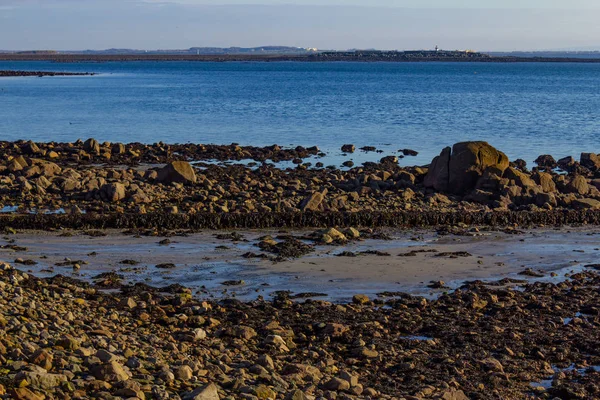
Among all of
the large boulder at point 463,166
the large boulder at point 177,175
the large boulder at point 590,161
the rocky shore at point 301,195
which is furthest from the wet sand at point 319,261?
the large boulder at point 590,161

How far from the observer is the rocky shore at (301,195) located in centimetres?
1934

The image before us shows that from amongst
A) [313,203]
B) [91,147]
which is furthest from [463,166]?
[91,147]

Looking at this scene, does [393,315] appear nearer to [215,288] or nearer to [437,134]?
[215,288]

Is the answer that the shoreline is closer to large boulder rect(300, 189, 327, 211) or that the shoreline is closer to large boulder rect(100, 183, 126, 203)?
large boulder rect(300, 189, 327, 211)

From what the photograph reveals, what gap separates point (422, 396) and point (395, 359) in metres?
1.25

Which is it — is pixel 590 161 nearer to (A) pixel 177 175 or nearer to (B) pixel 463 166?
(B) pixel 463 166

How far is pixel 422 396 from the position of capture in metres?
9.18

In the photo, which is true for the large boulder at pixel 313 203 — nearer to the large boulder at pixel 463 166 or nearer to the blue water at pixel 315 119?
the large boulder at pixel 463 166

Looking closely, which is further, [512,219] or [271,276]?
[512,219]

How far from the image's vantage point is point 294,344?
10.8 metres

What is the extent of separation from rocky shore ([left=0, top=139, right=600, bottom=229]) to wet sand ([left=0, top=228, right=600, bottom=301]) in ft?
2.84

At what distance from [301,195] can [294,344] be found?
1164 cm

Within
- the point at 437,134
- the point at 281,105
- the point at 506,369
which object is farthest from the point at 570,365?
the point at 281,105

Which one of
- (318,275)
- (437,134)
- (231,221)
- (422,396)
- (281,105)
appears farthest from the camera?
(281,105)
